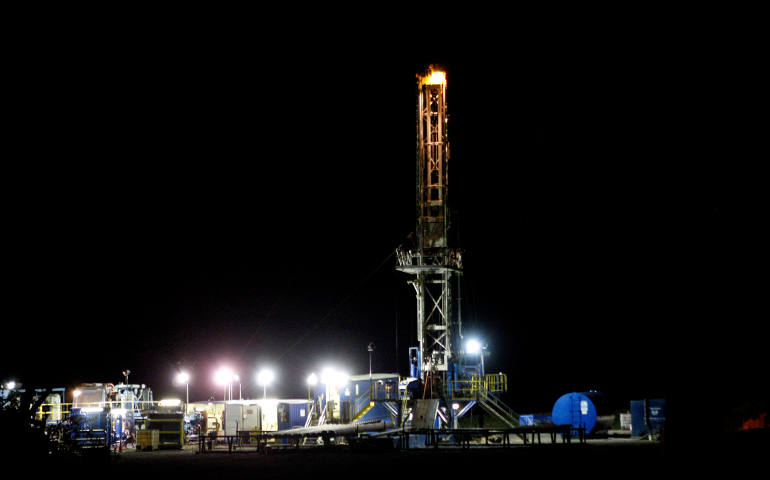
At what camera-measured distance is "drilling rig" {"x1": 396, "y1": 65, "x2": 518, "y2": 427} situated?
3450cm

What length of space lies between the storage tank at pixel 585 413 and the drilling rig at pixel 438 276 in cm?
330

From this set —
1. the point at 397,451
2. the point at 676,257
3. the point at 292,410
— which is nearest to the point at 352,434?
the point at 397,451

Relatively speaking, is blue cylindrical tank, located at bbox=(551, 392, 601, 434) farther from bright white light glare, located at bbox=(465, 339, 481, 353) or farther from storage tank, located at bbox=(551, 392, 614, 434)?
bright white light glare, located at bbox=(465, 339, 481, 353)

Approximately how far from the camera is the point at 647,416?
111 feet

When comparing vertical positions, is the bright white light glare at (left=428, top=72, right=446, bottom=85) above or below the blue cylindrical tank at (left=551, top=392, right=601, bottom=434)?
above

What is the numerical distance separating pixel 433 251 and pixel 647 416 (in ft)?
38.2

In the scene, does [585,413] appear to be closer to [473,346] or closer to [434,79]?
[473,346]

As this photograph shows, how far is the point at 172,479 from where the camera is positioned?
65.0ft

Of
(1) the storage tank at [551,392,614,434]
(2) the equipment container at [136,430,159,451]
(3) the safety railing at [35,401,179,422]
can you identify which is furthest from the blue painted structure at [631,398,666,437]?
(3) the safety railing at [35,401,179,422]

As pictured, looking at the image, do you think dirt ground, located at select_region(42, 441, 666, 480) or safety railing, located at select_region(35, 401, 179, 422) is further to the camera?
safety railing, located at select_region(35, 401, 179, 422)

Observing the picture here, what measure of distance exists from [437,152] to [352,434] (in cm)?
1373

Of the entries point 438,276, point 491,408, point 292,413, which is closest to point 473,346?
point 491,408

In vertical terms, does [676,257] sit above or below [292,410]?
above

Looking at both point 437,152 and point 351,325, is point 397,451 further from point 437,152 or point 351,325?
point 351,325
